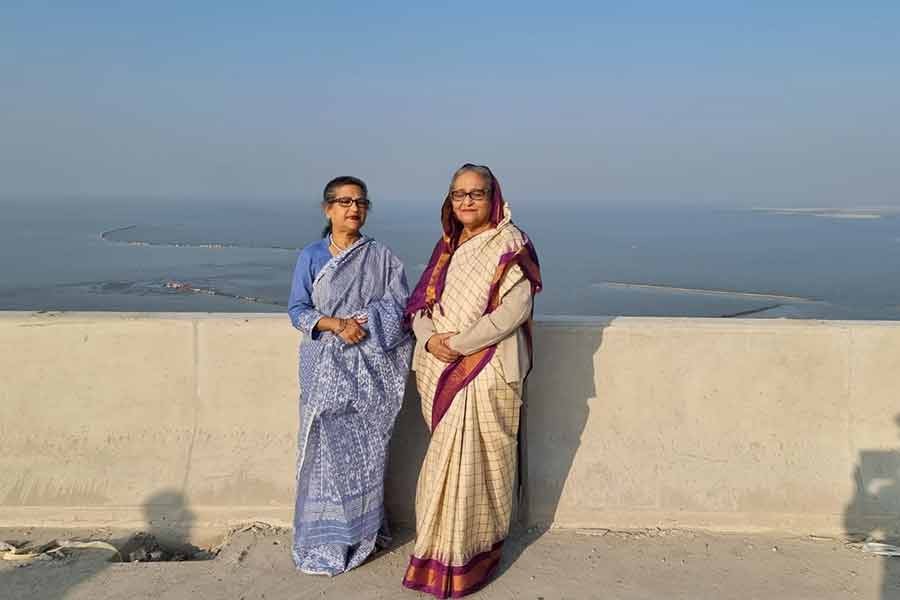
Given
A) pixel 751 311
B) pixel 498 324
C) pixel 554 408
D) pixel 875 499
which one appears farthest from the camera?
pixel 751 311

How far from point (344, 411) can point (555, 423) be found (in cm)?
116

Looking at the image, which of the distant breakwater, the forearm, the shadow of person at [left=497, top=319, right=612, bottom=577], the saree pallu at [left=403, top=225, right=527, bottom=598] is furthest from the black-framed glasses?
the distant breakwater

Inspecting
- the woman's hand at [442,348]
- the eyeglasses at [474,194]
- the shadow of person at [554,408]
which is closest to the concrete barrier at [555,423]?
the shadow of person at [554,408]

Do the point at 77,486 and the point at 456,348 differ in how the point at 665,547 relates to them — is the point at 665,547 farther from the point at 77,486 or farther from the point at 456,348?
the point at 77,486

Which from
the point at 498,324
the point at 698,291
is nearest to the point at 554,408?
the point at 498,324

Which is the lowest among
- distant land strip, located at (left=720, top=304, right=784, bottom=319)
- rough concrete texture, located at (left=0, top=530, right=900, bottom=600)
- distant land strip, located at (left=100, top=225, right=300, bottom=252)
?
rough concrete texture, located at (left=0, top=530, right=900, bottom=600)

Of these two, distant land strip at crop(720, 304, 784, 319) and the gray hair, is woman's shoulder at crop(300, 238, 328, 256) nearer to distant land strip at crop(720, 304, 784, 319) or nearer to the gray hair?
the gray hair

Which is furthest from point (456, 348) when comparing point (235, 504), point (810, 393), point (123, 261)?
point (123, 261)

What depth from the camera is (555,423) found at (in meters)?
4.09

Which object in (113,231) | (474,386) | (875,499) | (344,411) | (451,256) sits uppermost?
(113,231)

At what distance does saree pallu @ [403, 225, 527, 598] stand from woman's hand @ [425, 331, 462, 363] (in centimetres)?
4

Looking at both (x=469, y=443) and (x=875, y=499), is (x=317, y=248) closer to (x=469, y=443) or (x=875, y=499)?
(x=469, y=443)

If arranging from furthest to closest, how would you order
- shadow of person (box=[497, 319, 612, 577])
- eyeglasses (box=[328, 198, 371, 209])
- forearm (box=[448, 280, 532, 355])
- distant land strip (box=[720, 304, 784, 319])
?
distant land strip (box=[720, 304, 784, 319])
shadow of person (box=[497, 319, 612, 577])
eyeglasses (box=[328, 198, 371, 209])
forearm (box=[448, 280, 532, 355])

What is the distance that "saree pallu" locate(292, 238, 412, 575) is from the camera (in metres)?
3.54
